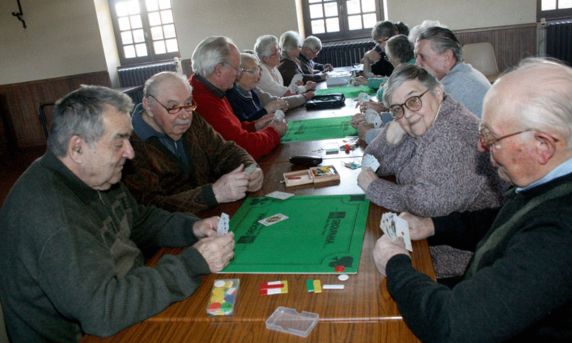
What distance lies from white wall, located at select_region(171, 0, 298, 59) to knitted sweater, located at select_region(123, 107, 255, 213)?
576 centimetres

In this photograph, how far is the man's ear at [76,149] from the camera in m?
1.56

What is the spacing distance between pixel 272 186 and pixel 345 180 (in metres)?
0.34

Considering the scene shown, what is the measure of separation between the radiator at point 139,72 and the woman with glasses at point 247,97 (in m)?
4.76

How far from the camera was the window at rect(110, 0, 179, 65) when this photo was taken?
8.70 metres

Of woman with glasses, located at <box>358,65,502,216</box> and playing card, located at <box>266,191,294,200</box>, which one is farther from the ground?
woman with glasses, located at <box>358,65,502,216</box>

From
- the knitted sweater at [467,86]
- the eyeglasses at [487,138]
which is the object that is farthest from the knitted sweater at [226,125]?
the eyeglasses at [487,138]

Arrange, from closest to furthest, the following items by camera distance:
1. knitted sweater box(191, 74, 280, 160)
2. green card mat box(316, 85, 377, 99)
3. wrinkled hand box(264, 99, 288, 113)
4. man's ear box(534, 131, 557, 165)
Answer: man's ear box(534, 131, 557, 165), knitted sweater box(191, 74, 280, 160), wrinkled hand box(264, 99, 288, 113), green card mat box(316, 85, 377, 99)

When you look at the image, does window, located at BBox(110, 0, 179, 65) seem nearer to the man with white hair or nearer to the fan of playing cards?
the man with white hair

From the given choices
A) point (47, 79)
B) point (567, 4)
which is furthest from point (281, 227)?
point (47, 79)

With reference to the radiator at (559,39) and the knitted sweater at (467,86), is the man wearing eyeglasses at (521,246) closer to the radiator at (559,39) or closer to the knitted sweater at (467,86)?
the knitted sweater at (467,86)

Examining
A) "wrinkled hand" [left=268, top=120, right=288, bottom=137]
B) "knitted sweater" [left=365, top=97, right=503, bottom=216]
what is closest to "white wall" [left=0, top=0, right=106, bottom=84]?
"wrinkled hand" [left=268, top=120, right=288, bottom=137]

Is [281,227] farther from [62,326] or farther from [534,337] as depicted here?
[534,337]

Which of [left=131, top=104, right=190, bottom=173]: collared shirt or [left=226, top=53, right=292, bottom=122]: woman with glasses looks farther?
[left=226, top=53, right=292, bottom=122]: woman with glasses

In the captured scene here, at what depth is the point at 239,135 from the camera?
10.3 ft
